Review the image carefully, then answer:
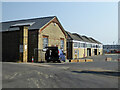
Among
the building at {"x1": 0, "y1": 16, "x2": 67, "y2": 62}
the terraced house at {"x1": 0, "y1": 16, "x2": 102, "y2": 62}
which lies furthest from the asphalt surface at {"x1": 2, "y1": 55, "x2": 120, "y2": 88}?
the terraced house at {"x1": 0, "y1": 16, "x2": 102, "y2": 62}

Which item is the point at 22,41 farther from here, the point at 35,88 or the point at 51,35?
the point at 35,88

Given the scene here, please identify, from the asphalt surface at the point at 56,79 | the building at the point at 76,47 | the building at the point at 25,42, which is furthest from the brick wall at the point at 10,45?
the building at the point at 76,47

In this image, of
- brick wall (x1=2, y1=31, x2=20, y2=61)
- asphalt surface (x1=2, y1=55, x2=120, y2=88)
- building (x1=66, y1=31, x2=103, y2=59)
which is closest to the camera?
asphalt surface (x1=2, y1=55, x2=120, y2=88)

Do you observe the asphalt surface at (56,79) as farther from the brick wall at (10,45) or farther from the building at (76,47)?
the building at (76,47)

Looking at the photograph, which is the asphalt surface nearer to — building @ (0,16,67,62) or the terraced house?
building @ (0,16,67,62)

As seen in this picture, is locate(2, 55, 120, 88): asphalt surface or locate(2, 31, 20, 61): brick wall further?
locate(2, 31, 20, 61): brick wall

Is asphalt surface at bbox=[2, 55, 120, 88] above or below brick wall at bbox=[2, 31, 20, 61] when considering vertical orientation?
below

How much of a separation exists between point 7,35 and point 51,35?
7750mm

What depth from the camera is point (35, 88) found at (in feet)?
21.2

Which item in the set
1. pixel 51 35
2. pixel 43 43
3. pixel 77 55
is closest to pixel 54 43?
pixel 51 35

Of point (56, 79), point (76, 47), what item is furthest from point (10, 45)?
point (76, 47)

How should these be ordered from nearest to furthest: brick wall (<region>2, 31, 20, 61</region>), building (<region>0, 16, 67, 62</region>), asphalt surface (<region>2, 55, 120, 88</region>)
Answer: asphalt surface (<region>2, 55, 120, 88</region>)
building (<region>0, 16, 67, 62</region>)
brick wall (<region>2, 31, 20, 61</region>)

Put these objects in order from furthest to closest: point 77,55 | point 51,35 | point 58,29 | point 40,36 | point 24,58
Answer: point 77,55, point 58,29, point 51,35, point 40,36, point 24,58

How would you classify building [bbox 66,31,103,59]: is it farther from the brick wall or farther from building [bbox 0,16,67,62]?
the brick wall
